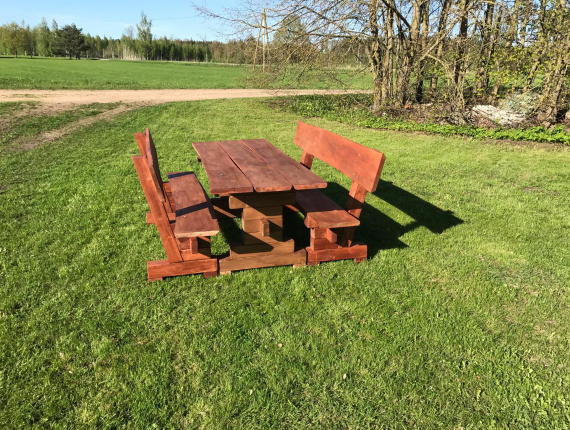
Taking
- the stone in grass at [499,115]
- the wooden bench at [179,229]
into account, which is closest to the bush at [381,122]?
the stone in grass at [499,115]

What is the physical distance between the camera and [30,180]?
5.87 m

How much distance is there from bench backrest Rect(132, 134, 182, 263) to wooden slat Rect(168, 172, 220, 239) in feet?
0.37

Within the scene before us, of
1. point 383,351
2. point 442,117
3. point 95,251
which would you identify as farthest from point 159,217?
point 442,117

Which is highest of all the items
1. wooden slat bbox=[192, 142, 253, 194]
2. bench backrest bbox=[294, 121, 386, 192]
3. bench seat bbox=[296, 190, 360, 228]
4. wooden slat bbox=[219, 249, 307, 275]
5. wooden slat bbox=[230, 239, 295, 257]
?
bench backrest bbox=[294, 121, 386, 192]

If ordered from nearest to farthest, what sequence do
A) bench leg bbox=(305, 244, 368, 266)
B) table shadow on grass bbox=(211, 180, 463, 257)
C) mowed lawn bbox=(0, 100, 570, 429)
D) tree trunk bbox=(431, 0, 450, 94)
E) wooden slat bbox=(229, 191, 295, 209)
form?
mowed lawn bbox=(0, 100, 570, 429)
wooden slat bbox=(229, 191, 295, 209)
bench leg bbox=(305, 244, 368, 266)
table shadow on grass bbox=(211, 180, 463, 257)
tree trunk bbox=(431, 0, 450, 94)

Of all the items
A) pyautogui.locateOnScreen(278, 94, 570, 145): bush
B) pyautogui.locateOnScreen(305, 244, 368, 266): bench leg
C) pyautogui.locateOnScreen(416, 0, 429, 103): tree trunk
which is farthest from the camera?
pyautogui.locateOnScreen(416, 0, 429, 103): tree trunk

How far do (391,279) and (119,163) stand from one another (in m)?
5.34

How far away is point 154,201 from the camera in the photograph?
3.12m

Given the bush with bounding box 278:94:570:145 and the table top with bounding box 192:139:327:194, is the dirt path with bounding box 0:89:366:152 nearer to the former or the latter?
the bush with bounding box 278:94:570:145

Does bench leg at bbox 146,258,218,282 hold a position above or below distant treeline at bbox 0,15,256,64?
below

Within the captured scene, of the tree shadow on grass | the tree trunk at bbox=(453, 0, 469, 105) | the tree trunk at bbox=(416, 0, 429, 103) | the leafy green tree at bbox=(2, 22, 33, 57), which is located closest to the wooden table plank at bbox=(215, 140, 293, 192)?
the tree shadow on grass

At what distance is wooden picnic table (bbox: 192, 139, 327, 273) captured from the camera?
3262 mm

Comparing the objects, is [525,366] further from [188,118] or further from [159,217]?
[188,118]

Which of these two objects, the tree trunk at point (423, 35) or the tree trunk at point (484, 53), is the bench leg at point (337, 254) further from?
the tree trunk at point (423, 35)
